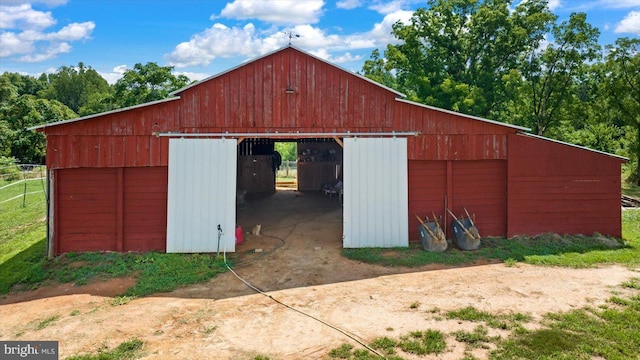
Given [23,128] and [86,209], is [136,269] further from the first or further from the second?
[23,128]

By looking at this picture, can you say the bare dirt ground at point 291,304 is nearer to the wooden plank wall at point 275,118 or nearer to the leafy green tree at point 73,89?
the wooden plank wall at point 275,118

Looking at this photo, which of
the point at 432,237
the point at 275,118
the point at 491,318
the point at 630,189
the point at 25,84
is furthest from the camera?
the point at 25,84

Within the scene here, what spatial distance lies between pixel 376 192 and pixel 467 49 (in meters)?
18.3

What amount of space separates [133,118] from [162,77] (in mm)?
24041

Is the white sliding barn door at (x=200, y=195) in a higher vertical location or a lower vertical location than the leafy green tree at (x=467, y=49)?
lower

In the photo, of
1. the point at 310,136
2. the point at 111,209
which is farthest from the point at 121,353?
the point at 310,136

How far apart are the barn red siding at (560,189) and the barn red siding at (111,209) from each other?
9.80 m

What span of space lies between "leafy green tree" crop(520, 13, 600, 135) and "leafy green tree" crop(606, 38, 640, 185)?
7.00ft

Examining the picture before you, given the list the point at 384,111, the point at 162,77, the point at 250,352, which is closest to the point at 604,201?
the point at 384,111

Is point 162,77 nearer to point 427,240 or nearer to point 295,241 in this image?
point 295,241

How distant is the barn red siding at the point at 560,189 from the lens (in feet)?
38.0

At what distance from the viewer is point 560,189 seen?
460 inches

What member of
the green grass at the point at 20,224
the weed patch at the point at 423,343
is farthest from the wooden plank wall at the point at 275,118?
the weed patch at the point at 423,343

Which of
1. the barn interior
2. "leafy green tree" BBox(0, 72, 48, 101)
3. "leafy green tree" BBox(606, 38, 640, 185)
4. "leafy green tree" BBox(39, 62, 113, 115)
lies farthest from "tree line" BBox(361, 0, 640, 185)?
"leafy green tree" BBox(0, 72, 48, 101)
